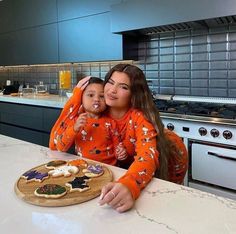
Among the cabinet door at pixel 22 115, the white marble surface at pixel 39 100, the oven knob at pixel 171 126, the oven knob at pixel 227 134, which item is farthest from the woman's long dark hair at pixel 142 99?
the cabinet door at pixel 22 115

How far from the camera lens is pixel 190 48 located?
7.70ft

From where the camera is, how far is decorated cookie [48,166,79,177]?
0.84 m

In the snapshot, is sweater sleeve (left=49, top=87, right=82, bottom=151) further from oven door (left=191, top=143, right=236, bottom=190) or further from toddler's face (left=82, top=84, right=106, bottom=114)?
oven door (left=191, top=143, right=236, bottom=190)

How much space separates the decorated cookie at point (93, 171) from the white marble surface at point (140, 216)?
0.13 metres

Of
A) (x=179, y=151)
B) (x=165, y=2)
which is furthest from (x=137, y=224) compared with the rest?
(x=165, y=2)

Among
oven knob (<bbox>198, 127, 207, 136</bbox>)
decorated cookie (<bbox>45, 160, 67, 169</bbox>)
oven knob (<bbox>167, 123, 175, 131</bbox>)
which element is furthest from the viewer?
oven knob (<bbox>167, 123, 175, 131</bbox>)

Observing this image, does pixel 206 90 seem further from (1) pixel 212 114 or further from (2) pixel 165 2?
(2) pixel 165 2

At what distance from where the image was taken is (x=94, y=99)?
1.11m

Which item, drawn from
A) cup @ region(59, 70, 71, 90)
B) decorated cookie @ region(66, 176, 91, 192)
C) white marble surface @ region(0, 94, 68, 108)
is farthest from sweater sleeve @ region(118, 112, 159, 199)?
cup @ region(59, 70, 71, 90)

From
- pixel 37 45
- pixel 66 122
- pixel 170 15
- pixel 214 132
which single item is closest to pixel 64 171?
pixel 66 122

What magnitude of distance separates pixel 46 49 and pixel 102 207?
9.06 feet

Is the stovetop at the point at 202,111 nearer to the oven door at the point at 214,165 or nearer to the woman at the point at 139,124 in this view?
the oven door at the point at 214,165

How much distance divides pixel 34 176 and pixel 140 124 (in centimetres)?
40

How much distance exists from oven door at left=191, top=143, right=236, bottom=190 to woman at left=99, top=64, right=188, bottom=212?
28.2 inches
